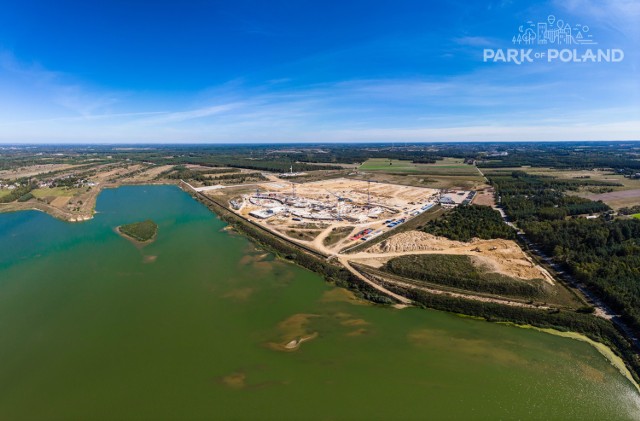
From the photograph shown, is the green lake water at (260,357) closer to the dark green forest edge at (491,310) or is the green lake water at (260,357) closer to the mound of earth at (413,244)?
the dark green forest edge at (491,310)

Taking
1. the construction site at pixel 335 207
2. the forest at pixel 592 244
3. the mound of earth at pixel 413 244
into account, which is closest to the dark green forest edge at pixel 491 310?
the forest at pixel 592 244

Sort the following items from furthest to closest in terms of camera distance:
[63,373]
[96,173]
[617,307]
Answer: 1. [96,173]
2. [617,307]
3. [63,373]

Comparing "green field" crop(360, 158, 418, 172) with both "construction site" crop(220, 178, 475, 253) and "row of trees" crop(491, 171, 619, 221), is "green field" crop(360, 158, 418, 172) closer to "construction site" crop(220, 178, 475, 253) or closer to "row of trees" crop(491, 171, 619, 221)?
"construction site" crop(220, 178, 475, 253)

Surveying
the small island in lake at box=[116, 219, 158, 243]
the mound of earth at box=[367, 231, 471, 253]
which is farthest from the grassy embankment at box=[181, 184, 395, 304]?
Answer: the small island in lake at box=[116, 219, 158, 243]

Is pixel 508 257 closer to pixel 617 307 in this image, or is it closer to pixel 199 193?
pixel 617 307

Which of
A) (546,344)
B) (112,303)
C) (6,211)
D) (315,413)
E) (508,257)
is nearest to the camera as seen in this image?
(315,413)

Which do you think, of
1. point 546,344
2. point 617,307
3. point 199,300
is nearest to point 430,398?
point 546,344
